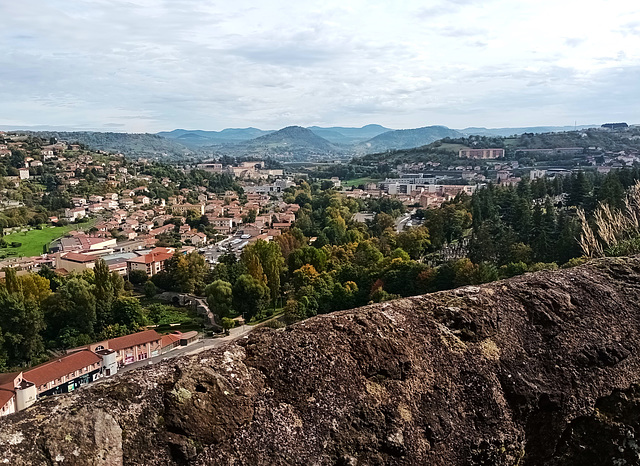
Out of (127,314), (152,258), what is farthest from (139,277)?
(127,314)

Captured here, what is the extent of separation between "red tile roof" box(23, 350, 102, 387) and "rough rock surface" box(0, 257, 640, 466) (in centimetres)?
2112

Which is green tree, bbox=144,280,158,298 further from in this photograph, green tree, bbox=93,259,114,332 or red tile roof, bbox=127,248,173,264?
green tree, bbox=93,259,114,332

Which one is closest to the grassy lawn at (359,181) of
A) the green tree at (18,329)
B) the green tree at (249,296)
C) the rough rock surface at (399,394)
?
the green tree at (249,296)

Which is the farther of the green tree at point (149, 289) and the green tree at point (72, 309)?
the green tree at point (149, 289)

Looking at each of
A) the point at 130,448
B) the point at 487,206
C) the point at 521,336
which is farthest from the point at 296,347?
the point at 487,206

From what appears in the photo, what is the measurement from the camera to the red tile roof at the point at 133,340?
2611 centimetres

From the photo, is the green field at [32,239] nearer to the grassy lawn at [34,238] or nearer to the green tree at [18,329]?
the grassy lawn at [34,238]

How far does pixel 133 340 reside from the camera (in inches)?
1054

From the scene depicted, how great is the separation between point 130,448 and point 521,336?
3.34 m

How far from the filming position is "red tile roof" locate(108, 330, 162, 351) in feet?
85.7

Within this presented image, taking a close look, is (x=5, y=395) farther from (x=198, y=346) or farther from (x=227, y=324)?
(x=227, y=324)

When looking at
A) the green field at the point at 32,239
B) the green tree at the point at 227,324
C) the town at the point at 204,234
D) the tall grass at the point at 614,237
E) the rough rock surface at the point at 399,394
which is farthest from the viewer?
the green field at the point at 32,239

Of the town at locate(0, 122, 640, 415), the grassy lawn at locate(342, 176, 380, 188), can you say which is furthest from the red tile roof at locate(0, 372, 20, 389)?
the grassy lawn at locate(342, 176, 380, 188)

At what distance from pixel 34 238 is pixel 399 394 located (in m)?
57.5
